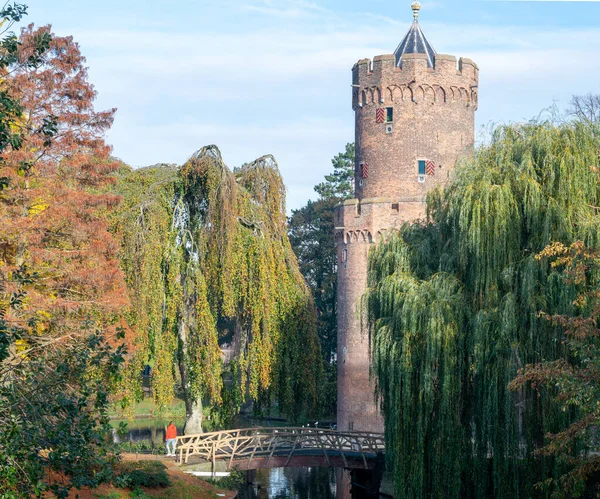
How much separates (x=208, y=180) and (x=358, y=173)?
1154 cm

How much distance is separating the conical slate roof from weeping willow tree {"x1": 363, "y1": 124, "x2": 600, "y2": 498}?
1450 cm

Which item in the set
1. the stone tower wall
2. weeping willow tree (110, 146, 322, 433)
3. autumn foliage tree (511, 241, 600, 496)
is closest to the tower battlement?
the stone tower wall

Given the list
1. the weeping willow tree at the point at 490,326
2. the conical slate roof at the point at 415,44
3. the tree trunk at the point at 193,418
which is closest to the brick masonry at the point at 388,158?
the conical slate roof at the point at 415,44

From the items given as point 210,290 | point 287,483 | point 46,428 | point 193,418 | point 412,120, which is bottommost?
point 287,483

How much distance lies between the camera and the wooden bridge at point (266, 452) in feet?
71.2

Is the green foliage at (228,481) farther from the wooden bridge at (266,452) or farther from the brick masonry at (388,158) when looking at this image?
the brick masonry at (388,158)

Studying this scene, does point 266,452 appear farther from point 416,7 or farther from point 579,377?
point 416,7

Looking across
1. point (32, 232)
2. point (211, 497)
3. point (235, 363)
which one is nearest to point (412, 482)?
point (211, 497)

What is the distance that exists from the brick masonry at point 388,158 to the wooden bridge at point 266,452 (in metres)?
6.30

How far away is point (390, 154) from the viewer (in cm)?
3194

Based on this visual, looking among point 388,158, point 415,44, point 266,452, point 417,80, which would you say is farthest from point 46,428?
point 415,44

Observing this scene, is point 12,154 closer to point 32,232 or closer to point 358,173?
point 32,232

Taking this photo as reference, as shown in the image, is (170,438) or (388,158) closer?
(170,438)

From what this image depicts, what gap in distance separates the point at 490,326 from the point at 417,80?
1711cm
